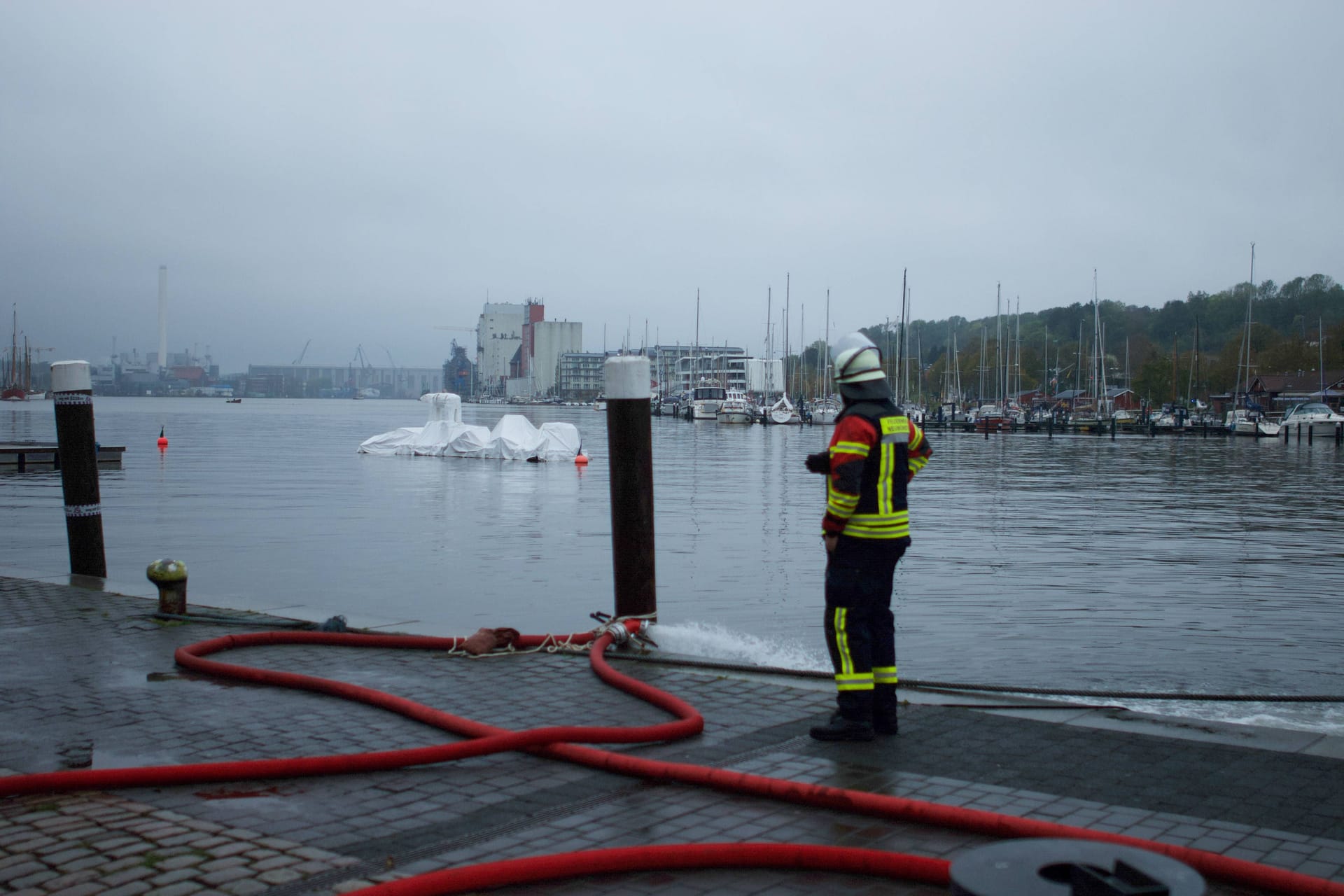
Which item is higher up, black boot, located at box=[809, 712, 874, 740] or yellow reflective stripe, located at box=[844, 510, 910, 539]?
yellow reflective stripe, located at box=[844, 510, 910, 539]

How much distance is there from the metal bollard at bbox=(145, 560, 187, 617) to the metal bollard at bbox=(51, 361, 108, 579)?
2.86m

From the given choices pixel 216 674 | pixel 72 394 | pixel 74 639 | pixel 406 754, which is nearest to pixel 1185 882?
pixel 406 754

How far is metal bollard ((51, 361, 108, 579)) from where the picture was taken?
11.6 m

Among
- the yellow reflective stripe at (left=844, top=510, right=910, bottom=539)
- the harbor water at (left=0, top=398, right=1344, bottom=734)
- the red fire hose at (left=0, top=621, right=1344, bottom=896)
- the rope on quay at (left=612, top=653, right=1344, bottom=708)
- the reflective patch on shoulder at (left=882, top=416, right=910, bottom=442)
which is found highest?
the reflective patch on shoulder at (left=882, top=416, right=910, bottom=442)

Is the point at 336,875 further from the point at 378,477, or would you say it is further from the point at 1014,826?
the point at 378,477

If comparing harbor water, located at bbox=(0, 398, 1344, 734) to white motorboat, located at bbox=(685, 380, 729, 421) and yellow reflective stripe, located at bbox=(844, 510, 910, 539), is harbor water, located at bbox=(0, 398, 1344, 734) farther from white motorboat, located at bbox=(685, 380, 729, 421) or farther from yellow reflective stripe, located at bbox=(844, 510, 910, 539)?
white motorboat, located at bbox=(685, 380, 729, 421)

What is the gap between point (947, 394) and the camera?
14162 centimetres

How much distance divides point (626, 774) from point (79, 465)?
335 inches

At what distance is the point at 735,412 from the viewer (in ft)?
359

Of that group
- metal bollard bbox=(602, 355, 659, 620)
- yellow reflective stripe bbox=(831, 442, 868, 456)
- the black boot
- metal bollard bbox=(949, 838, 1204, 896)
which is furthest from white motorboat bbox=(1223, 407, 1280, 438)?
metal bollard bbox=(949, 838, 1204, 896)

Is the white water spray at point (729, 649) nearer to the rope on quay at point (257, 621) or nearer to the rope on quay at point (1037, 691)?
the rope on quay at point (1037, 691)

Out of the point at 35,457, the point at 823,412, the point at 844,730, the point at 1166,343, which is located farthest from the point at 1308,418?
the point at 1166,343

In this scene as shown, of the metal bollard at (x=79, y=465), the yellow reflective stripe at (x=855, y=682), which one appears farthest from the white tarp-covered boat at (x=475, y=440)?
the yellow reflective stripe at (x=855, y=682)

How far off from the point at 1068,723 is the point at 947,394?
13906cm
